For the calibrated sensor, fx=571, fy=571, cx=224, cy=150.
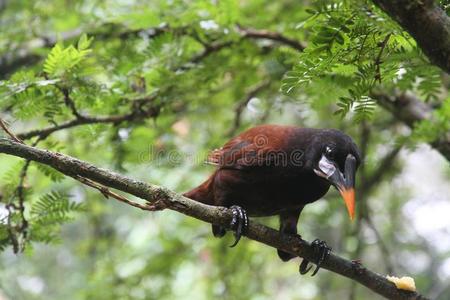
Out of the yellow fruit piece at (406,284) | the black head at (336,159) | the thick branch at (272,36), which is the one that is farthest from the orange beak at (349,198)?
the thick branch at (272,36)

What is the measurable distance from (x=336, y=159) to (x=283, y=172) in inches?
12.1

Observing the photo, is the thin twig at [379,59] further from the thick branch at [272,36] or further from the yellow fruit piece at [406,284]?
the thick branch at [272,36]

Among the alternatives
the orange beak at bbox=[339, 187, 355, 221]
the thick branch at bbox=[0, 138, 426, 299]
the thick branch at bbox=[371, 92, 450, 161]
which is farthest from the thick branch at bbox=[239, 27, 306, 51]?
the thick branch at bbox=[0, 138, 426, 299]

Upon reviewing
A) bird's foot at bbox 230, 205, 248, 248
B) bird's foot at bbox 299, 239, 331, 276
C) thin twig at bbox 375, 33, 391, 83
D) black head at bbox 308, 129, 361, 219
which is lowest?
bird's foot at bbox 299, 239, 331, 276

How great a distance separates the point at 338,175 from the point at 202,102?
1.70 metres

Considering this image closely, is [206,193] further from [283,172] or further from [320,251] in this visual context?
[320,251]

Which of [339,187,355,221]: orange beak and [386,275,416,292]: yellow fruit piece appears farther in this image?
[386,275,416,292]: yellow fruit piece

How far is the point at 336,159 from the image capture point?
117 inches

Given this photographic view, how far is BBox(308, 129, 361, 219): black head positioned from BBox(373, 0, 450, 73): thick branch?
117 centimetres

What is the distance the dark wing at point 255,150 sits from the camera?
10.6ft

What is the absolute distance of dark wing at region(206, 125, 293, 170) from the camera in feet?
10.6

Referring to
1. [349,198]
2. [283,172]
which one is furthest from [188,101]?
[349,198]

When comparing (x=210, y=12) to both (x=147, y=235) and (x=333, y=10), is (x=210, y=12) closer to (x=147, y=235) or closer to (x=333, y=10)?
(x=333, y=10)

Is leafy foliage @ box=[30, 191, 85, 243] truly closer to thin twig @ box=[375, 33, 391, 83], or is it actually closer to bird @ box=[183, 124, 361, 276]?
bird @ box=[183, 124, 361, 276]
